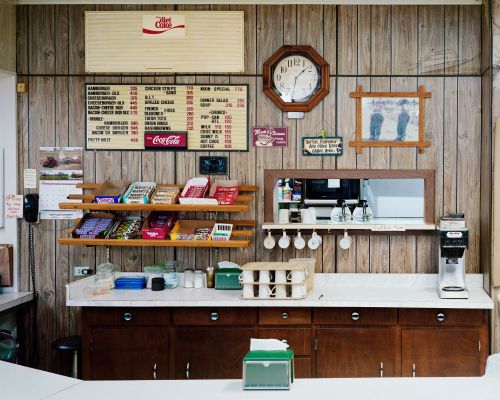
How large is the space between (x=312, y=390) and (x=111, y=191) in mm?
2654

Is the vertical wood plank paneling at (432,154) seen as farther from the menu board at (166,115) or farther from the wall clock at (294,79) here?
the menu board at (166,115)

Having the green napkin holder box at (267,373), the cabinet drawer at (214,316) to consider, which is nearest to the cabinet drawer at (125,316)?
the cabinet drawer at (214,316)

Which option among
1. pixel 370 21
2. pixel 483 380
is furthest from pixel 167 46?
pixel 483 380

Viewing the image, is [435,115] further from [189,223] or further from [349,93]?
[189,223]

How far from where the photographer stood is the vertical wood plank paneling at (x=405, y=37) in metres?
4.49

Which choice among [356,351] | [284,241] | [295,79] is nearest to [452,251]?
[356,351]

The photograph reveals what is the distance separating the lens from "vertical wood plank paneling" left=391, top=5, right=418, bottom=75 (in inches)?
177

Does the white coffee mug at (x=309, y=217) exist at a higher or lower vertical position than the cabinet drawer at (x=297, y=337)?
higher

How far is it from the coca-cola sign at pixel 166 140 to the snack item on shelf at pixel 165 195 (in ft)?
1.17

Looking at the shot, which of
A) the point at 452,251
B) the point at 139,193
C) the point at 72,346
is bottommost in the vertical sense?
the point at 72,346

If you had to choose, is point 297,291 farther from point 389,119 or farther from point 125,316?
point 389,119

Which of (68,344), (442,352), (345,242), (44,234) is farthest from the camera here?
(44,234)

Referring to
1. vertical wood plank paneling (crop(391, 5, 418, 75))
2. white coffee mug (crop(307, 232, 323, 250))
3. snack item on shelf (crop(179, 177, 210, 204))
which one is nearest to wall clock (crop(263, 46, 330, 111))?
vertical wood plank paneling (crop(391, 5, 418, 75))

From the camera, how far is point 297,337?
3.96 m
